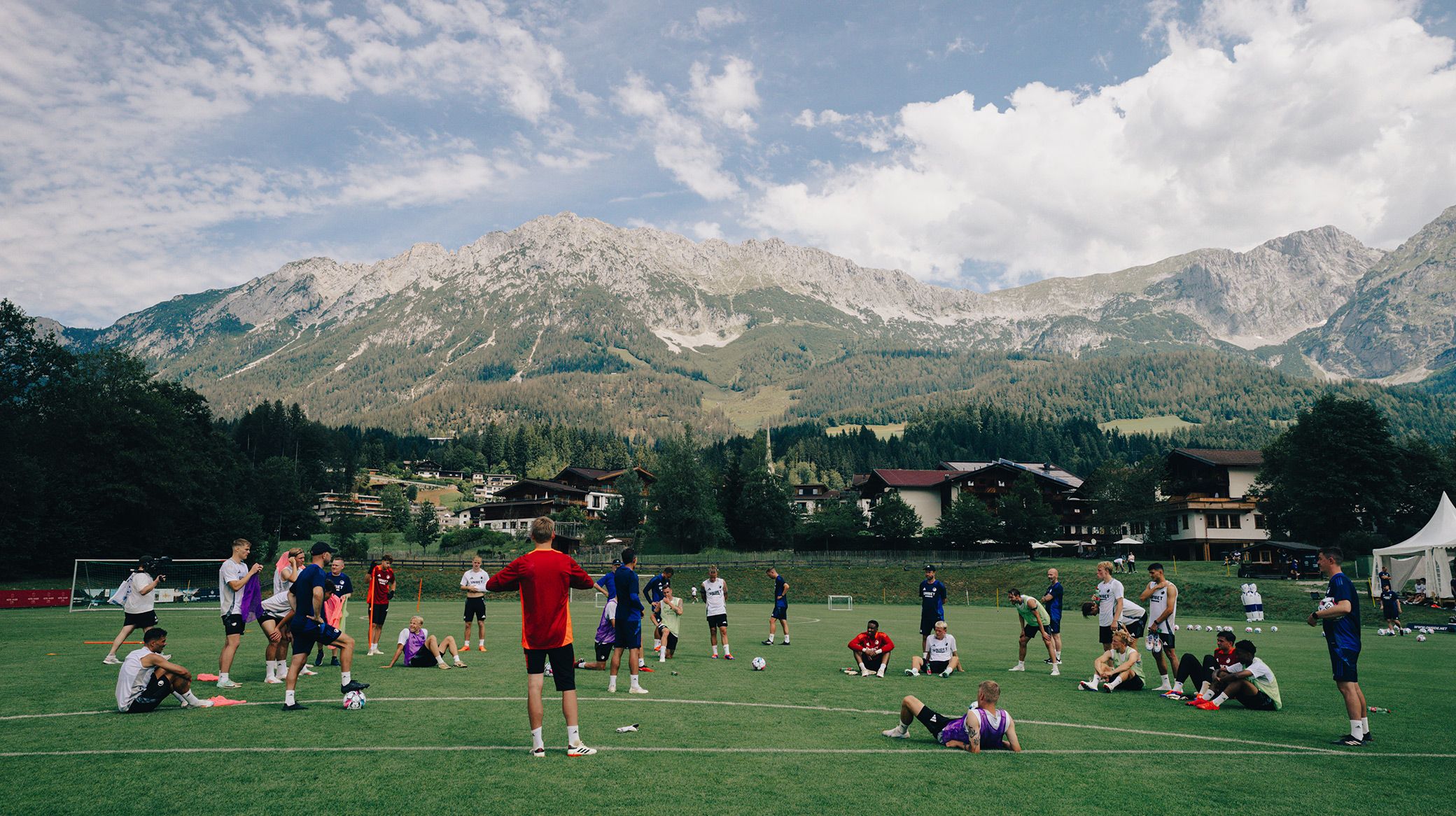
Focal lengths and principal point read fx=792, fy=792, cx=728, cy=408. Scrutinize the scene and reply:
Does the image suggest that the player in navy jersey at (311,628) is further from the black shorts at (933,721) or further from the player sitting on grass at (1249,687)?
the player sitting on grass at (1249,687)

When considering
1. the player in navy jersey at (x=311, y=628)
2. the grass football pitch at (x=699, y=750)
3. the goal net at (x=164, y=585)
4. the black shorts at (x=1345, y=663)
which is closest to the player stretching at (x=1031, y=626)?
the grass football pitch at (x=699, y=750)

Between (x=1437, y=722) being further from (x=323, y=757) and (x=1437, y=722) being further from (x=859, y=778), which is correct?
(x=323, y=757)

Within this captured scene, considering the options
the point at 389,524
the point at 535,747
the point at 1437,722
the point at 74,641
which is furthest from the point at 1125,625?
the point at 389,524

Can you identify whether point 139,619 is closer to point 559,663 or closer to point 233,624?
point 233,624

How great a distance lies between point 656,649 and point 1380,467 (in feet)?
225

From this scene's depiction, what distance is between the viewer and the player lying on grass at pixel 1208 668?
529 inches

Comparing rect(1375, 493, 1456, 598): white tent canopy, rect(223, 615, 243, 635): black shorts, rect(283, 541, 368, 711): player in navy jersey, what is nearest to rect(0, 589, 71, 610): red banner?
rect(223, 615, 243, 635): black shorts

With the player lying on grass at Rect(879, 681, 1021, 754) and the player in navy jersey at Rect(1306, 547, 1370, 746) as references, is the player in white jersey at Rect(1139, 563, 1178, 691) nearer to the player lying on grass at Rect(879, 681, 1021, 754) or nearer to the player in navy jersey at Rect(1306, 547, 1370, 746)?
the player in navy jersey at Rect(1306, 547, 1370, 746)

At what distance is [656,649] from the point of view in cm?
1925

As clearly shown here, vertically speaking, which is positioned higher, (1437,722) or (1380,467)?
(1380,467)

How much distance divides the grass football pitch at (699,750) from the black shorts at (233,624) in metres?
0.99

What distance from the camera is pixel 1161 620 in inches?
571

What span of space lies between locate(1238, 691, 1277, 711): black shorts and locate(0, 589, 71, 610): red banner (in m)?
49.2

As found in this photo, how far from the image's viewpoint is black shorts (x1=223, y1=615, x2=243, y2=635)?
13828 millimetres
